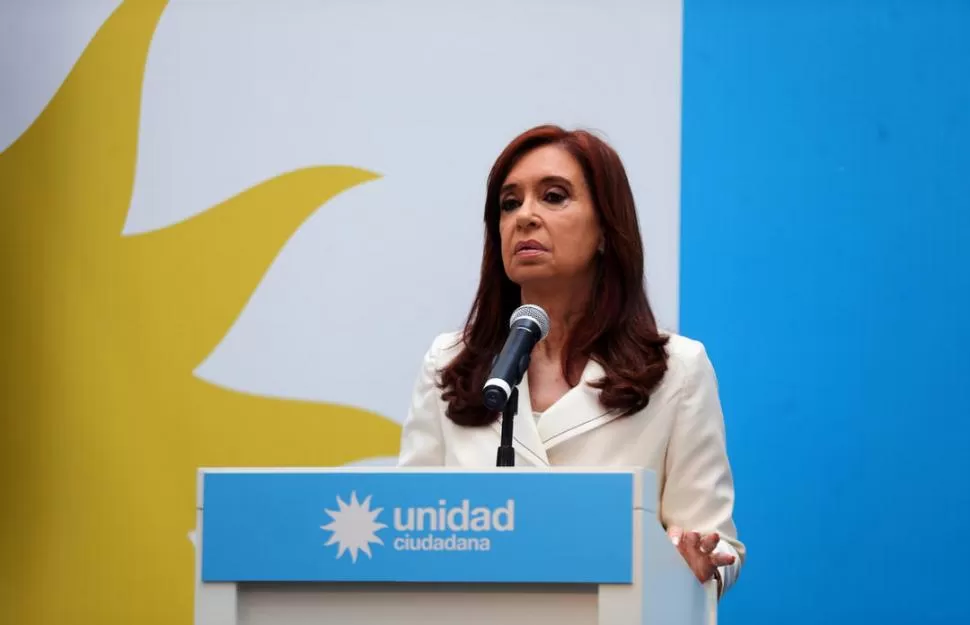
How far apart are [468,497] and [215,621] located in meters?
0.39

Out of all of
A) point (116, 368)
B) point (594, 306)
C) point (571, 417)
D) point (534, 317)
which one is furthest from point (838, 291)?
point (116, 368)

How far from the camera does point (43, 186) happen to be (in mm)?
3734

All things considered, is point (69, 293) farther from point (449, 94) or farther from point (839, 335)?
point (839, 335)

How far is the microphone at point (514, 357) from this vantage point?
1.81 meters

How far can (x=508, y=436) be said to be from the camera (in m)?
1.94

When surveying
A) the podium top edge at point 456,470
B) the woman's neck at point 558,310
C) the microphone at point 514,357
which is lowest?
the podium top edge at point 456,470

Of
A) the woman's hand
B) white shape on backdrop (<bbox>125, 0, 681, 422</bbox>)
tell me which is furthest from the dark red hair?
white shape on backdrop (<bbox>125, 0, 681, 422</bbox>)

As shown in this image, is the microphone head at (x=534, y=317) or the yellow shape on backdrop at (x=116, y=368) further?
the yellow shape on backdrop at (x=116, y=368)

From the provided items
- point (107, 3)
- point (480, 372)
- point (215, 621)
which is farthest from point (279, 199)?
point (215, 621)

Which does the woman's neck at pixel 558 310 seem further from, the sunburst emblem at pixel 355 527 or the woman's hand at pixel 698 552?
the sunburst emblem at pixel 355 527

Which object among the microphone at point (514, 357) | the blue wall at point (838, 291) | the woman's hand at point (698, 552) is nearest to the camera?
the microphone at point (514, 357)

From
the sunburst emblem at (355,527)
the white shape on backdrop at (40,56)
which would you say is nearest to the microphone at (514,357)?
the sunburst emblem at (355,527)

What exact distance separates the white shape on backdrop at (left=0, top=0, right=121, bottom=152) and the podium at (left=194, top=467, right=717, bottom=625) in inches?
91.3

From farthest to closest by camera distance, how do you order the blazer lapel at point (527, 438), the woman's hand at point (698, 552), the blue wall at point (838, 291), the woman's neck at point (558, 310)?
the blue wall at point (838, 291)
the woman's neck at point (558, 310)
the blazer lapel at point (527, 438)
the woman's hand at point (698, 552)
